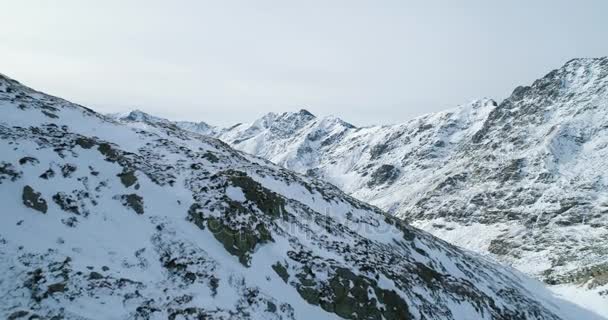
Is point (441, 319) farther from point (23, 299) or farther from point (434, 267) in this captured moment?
point (23, 299)

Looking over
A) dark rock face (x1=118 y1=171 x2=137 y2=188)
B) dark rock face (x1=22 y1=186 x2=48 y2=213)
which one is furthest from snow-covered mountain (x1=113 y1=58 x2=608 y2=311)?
dark rock face (x1=22 y1=186 x2=48 y2=213)

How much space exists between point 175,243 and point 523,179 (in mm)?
88808

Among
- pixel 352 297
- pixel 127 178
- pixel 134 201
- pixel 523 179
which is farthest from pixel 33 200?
pixel 523 179

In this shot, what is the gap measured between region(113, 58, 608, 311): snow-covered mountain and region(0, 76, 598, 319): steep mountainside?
90.1 ft

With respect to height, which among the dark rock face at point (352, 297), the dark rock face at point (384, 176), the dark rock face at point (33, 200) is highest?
the dark rock face at point (384, 176)

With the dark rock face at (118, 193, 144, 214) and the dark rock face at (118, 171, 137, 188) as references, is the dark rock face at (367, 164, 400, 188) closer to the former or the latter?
the dark rock face at (118, 171, 137, 188)

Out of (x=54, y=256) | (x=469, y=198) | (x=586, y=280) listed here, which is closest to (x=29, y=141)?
(x=54, y=256)

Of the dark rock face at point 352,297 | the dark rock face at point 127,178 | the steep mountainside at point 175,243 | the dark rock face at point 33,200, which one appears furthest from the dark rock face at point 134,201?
the dark rock face at point 352,297

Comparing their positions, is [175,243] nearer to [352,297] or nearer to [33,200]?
[33,200]

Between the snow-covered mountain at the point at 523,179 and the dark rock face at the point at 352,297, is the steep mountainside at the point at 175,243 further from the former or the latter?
the snow-covered mountain at the point at 523,179

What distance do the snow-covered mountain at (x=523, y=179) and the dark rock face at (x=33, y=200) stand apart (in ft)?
142

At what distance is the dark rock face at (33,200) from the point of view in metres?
17.8

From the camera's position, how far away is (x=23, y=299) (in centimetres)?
1358

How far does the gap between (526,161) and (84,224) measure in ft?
318
